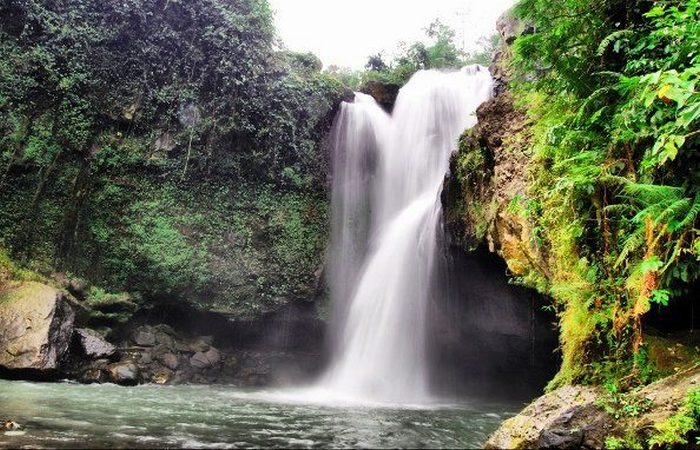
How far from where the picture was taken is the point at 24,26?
13.9m

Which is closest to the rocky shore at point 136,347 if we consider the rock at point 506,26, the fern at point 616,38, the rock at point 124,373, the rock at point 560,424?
the rock at point 124,373

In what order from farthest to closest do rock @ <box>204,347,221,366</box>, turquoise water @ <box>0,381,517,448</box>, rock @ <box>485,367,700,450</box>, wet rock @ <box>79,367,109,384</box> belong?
rock @ <box>204,347,221,366</box>, wet rock @ <box>79,367,109,384</box>, turquoise water @ <box>0,381,517,448</box>, rock @ <box>485,367,700,450</box>

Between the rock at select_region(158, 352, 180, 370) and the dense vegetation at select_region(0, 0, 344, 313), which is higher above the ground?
the dense vegetation at select_region(0, 0, 344, 313)

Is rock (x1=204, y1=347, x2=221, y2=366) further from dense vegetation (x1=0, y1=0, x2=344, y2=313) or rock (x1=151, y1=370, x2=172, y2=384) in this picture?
rock (x1=151, y1=370, x2=172, y2=384)

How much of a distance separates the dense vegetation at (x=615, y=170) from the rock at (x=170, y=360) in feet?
32.3

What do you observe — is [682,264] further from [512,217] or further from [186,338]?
[186,338]

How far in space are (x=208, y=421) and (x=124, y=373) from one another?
17.2 feet

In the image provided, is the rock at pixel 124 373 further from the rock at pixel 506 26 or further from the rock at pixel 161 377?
the rock at pixel 506 26

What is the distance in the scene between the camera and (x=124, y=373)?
1086 centimetres

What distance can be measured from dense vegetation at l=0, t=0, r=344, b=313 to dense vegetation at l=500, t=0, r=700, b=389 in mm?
10392

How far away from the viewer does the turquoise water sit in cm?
525

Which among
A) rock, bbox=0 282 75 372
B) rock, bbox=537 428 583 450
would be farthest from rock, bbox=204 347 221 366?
rock, bbox=537 428 583 450

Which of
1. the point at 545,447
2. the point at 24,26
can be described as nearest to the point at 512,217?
the point at 545,447

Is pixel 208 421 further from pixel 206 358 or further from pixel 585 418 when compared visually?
pixel 206 358
